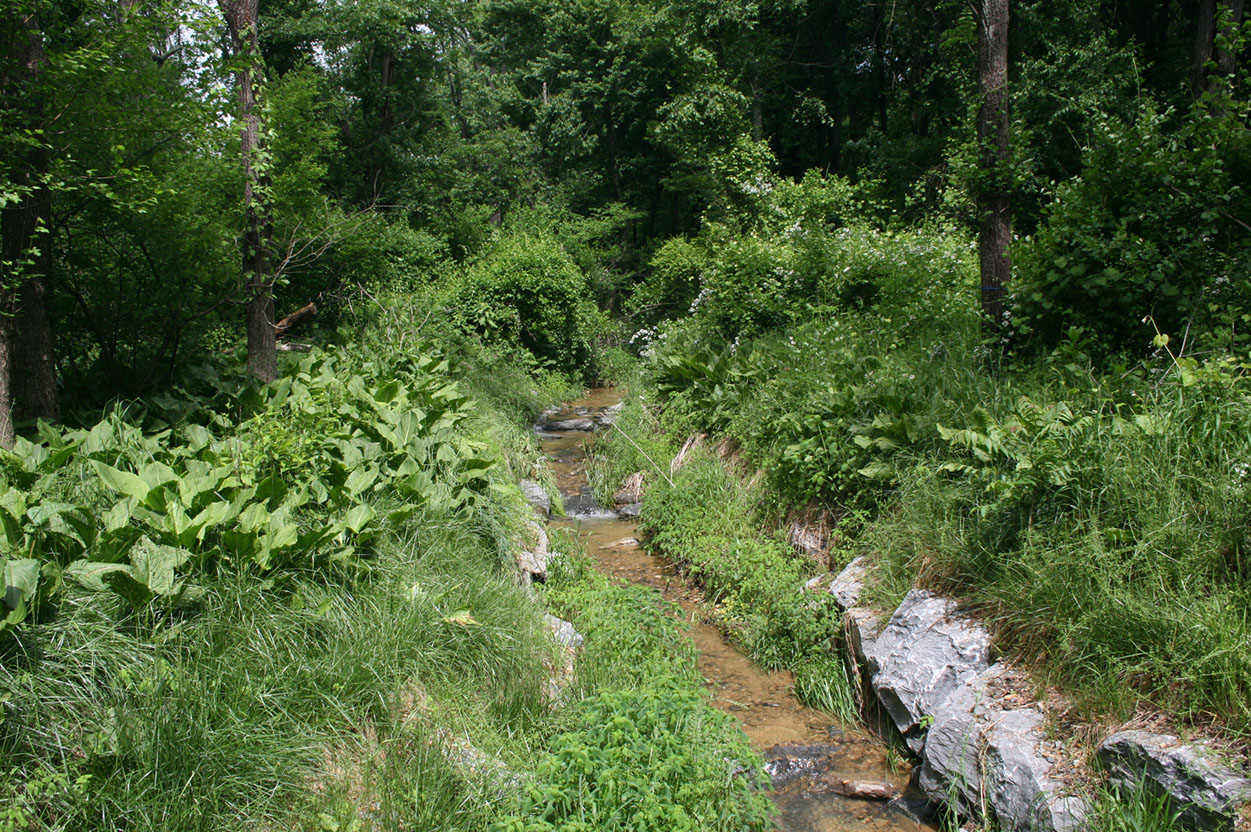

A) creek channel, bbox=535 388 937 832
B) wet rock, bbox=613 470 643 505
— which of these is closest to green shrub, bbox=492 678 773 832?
creek channel, bbox=535 388 937 832

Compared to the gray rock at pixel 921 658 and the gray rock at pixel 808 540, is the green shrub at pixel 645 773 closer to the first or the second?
the gray rock at pixel 921 658

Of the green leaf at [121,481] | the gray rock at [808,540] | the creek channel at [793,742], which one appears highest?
the green leaf at [121,481]

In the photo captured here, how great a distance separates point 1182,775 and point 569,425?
1023 cm

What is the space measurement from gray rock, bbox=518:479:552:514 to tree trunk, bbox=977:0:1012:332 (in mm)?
4359

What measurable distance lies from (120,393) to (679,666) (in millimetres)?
4883

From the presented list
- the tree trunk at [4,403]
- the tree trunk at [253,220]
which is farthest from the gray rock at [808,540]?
the tree trunk at [4,403]

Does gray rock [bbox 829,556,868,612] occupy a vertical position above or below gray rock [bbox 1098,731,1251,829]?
below

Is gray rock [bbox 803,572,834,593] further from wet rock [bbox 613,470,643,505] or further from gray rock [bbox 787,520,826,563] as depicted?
wet rock [bbox 613,470,643,505]

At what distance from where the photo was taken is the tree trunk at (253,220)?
6703mm

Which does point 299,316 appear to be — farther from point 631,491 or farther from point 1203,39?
point 1203,39

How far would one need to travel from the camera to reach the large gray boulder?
324cm

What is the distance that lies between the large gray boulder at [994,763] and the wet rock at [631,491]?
16.8 feet

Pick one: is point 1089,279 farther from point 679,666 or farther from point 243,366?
point 243,366

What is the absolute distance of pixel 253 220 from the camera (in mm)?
6988
